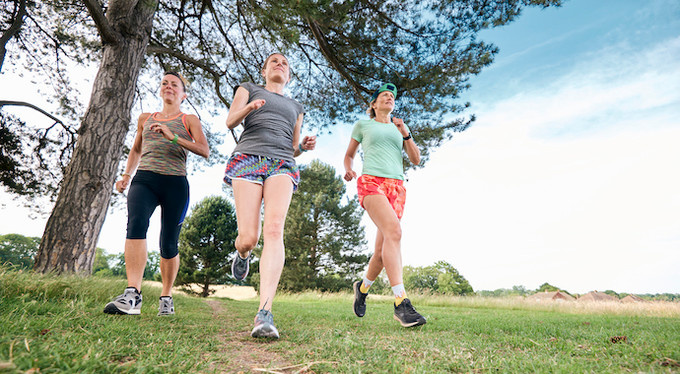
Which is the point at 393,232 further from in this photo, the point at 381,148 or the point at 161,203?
the point at 161,203

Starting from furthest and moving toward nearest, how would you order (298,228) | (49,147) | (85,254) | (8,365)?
(298,228) < (49,147) < (85,254) < (8,365)

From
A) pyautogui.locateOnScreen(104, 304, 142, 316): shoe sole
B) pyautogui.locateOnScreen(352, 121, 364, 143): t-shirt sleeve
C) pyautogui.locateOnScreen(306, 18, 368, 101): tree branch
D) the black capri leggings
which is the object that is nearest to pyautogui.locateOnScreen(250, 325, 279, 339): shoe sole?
pyautogui.locateOnScreen(104, 304, 142, 316): shoe sole

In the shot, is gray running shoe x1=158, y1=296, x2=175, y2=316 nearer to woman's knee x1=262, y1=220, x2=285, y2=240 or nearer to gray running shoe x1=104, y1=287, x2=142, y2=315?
gray running shoe x1=104, y1=287, x2=142, y2=315

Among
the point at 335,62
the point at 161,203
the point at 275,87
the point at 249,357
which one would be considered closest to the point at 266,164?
the point at 275,87

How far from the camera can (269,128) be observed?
2947 millimetres

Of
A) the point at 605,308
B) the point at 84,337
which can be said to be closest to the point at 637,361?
the point at 84,337

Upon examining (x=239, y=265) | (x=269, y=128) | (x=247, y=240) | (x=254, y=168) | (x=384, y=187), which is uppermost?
(x=269, y=128)

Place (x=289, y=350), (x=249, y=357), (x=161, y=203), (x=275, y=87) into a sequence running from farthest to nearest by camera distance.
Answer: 1. (x=161, y=203)
2. (x=275, y=87)
3. (x=289, y=350)
4. (x=249, y=357)

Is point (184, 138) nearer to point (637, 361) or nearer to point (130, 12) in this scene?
point (637, 361)

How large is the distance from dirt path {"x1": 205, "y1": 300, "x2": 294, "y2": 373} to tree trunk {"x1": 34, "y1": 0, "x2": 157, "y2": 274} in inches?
156

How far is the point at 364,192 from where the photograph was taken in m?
3.50

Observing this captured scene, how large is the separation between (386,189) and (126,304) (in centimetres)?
251

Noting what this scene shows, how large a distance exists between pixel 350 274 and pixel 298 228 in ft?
18.2

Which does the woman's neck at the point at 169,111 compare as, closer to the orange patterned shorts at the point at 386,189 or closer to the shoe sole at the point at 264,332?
the orange patterned shorts at the point at 386,189
